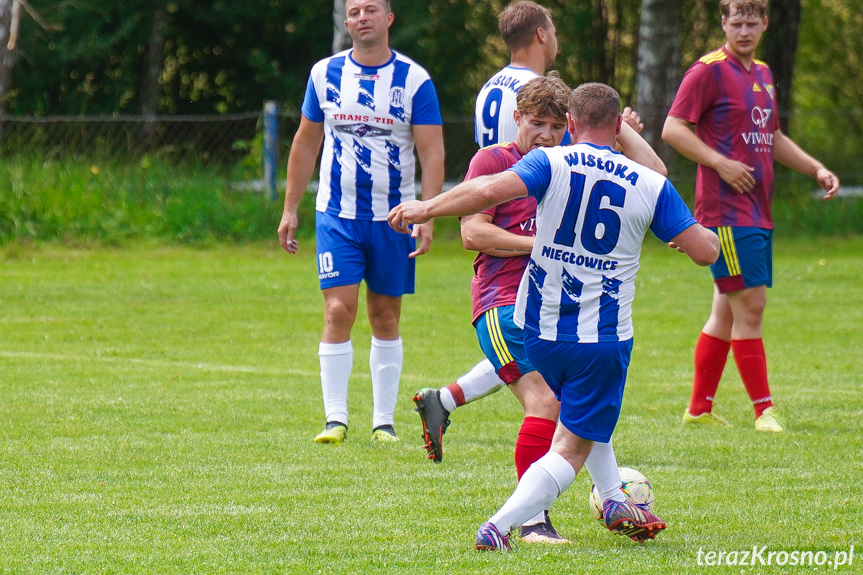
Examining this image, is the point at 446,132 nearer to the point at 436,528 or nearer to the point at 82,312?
the point at 82,312

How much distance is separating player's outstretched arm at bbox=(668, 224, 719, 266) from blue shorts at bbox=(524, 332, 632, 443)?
1.20 feet

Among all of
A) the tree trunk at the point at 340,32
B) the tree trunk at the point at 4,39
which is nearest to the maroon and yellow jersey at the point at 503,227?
the tree trunk at the point at 340,32

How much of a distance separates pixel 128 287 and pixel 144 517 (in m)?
8.44

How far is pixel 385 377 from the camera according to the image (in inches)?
247

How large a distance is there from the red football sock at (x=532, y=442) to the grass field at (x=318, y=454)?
0.28 meters

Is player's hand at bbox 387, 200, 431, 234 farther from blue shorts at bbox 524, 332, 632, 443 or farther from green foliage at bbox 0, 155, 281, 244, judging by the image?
green foliage at bbox 0, 155, 281, 244

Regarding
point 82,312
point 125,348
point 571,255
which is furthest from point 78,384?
point 571,255

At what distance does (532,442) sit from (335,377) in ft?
6.39

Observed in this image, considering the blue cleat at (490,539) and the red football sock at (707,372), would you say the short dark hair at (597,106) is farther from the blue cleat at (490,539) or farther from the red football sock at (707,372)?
the red football sock at (707,372)

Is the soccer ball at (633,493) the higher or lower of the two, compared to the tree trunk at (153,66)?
lower

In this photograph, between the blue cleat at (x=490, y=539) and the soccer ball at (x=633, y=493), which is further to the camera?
the soccer ball at (x=633, y=493)

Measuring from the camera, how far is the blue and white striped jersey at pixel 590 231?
3861 mm

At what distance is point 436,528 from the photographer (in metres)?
4.36

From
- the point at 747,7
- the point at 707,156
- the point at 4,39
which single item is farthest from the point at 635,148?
the point at 4,39
